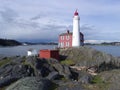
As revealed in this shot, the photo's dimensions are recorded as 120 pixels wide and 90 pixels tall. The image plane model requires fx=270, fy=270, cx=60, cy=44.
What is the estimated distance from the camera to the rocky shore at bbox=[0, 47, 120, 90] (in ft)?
71.3

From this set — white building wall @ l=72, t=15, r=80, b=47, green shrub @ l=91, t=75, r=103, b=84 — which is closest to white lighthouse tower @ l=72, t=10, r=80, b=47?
white building wall @ l=72, t=15, r=80, b=47

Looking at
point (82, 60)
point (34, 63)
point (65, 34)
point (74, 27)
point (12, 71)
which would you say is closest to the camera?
point (12, 71)

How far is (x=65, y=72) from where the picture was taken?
31.2m

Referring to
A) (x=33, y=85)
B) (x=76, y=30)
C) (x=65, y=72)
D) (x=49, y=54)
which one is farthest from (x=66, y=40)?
(x=33, y=85)

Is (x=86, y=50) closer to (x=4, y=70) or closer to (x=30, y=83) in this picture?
(x=4, y=70)

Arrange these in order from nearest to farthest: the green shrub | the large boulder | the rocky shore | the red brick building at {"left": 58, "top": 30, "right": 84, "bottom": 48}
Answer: the large boulder → the rocky shore → the green shrub → the red brick building at {"left": 58, "top": 30, "right": 84, "bottom": 48}

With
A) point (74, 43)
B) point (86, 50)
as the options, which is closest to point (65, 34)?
point (74, 43)

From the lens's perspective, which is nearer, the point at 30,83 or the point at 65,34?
the point at 30,83

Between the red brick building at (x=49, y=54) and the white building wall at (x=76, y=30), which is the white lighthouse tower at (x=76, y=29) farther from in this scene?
the red brick building at (x=49, y=54)

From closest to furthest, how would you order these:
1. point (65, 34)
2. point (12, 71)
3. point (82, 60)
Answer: point (12, 71), point (82, 60), point (65, 34)

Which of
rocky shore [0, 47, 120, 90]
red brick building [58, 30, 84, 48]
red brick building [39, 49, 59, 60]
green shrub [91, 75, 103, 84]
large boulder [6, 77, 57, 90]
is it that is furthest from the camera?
red brick building [58, 30, 84, 48]

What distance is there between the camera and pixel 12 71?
→ 29.7 metres

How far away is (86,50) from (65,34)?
8966 millimetres

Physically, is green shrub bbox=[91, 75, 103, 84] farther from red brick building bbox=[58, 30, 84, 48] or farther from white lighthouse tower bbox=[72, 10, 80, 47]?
red brick building bbox=[58, 30, 84, 48]
